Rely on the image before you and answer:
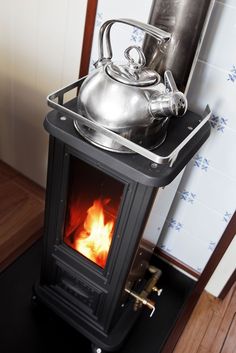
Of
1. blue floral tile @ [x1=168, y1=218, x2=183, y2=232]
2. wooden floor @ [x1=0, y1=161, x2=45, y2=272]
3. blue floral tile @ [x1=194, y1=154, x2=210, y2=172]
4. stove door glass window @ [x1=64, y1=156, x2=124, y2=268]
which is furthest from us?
wooden floor @ [x1=0, y1=161, x2=45, y2=272]

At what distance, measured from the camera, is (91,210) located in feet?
3.57

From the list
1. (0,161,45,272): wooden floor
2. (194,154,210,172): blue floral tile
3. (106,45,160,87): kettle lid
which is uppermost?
(106,45,160,87): kettle lid

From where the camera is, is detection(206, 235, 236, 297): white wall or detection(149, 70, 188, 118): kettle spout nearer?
detection(149, 70, 188, 118): kettle spout

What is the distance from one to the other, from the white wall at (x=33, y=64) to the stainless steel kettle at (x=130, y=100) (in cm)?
47

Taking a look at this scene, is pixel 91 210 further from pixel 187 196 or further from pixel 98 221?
pixel 187 196

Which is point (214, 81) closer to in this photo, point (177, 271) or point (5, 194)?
point (177, 271)

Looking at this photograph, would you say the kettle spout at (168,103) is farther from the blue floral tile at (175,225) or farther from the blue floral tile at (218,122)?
the blue floral tile at (175,225)

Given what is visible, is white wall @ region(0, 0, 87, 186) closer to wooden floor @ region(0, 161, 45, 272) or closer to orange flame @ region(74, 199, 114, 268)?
wooden floor @ region(0, 161, 45, 272)

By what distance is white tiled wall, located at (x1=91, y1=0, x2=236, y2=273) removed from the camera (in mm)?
1006

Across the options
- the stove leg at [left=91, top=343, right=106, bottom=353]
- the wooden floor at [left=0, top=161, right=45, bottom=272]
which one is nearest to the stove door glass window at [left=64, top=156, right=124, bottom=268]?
the stove leg at [left=91, top=343, right=106, bottom=353]

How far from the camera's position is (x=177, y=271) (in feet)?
5.04

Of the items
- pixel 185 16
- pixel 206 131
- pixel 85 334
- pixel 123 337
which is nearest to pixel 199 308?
pixel 123 337

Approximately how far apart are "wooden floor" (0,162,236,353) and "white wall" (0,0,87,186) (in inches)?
3.8

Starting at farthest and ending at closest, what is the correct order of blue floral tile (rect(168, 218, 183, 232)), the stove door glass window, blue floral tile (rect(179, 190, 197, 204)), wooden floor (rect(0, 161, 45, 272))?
1. wooden floor (rect(0, 161, 45, 272))
2. blue floral tile (rect(168, 218, 183, 232))
3. blue floral tile (rect(179, 190, 197, 204))
4. the stove door glass window
